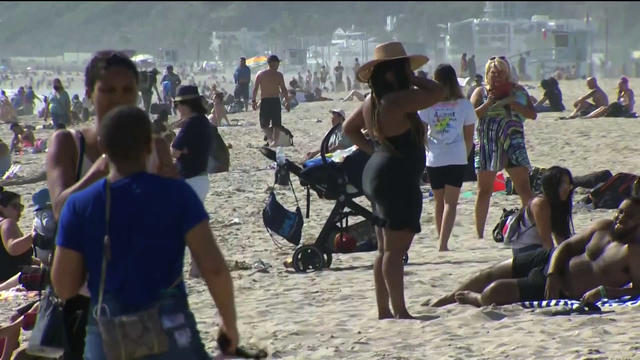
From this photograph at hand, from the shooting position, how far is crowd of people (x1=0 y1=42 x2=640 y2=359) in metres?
2.63

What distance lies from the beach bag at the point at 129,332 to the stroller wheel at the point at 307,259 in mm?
4783

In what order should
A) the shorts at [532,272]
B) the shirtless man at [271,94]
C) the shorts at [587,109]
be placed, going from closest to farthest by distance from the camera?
the shorts at [532,272]
the shirtless man at [271,94]
the shorts at [587,109]

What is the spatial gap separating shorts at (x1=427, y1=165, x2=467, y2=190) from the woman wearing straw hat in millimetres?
2133

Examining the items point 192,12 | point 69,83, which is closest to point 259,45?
point 192,12

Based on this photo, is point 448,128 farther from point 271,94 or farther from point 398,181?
point 271,94

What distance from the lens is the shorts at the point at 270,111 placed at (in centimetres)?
1606

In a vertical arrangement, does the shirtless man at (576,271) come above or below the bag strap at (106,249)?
below

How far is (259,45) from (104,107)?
13468 cm

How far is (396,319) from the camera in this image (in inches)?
220

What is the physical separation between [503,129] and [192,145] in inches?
91.4

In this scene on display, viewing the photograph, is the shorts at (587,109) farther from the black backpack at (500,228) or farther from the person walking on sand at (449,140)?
the person walking on sand at (449,140)

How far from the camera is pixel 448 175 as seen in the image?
297 inches

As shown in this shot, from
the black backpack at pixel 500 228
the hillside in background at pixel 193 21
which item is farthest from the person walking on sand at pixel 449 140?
the hillside in background at pixel 193 21

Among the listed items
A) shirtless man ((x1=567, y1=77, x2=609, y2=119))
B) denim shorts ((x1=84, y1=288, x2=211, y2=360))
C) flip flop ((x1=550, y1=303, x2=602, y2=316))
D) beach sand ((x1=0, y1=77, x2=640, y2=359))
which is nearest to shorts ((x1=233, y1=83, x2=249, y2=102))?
shirtless man ((x1=567, y1=77, x2=609, y2=119))
